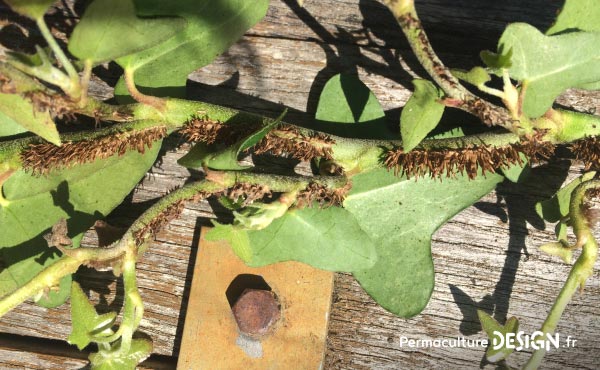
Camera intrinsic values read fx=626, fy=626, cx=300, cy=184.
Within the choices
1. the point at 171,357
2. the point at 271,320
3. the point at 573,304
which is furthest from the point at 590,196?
the point at 171,357

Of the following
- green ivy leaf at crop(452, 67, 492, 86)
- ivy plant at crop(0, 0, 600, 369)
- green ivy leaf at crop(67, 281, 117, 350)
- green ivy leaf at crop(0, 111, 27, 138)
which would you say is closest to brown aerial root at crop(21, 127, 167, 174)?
ivy plant at crop(0, 0, 600, 369)

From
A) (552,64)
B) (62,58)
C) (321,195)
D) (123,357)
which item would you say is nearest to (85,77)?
(62,58)

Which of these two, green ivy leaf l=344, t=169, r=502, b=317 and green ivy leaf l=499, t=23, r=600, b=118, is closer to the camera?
green ivy leaf l=499, t=23, r=600, b=118

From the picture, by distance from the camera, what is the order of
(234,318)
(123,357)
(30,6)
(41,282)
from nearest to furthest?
(30,6), (41,282), (123,357), (234,318)

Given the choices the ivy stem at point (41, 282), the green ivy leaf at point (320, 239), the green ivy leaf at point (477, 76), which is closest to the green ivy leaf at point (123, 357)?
the ivy stem at point (41, 282)

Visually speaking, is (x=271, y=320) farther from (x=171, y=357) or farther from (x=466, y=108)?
(x=466, y=108)

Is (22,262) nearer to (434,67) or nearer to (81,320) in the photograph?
(81,320)

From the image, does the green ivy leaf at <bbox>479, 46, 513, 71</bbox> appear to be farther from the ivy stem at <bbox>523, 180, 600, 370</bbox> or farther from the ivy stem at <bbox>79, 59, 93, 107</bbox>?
the ivy stem at <bbox>79, 59, 93, 107</bbox>
